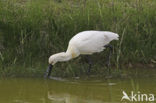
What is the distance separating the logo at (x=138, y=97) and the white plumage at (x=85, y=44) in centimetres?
Result: 128

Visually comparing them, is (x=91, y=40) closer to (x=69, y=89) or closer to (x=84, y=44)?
(x=84, y=44)

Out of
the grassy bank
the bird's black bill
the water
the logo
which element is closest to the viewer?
the logo

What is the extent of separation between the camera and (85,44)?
319 inches

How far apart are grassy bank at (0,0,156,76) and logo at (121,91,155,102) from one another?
127 centimetres

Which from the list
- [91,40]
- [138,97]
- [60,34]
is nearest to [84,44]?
[91,40]

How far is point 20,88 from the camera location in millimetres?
7520

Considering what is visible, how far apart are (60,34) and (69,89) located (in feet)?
4.62

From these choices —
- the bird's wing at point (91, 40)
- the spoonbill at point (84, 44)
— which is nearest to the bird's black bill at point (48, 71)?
the spoonbill at point (84, 44)

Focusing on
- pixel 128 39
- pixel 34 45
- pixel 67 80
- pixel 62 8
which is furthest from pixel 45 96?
pixel 62 8

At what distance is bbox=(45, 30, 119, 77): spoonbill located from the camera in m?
8.05

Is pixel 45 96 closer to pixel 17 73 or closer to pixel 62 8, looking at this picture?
pixel 17 73

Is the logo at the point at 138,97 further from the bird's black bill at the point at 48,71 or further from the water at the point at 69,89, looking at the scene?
the bird's black bill at the point at 48,71

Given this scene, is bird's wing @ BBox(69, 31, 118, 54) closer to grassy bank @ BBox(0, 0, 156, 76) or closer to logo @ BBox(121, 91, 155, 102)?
grassy bank @ BBox(0, 0, 156, 76)

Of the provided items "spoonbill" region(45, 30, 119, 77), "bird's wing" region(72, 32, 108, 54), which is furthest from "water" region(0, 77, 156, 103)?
"bird's wing" region(72, 32, 108, 54)
